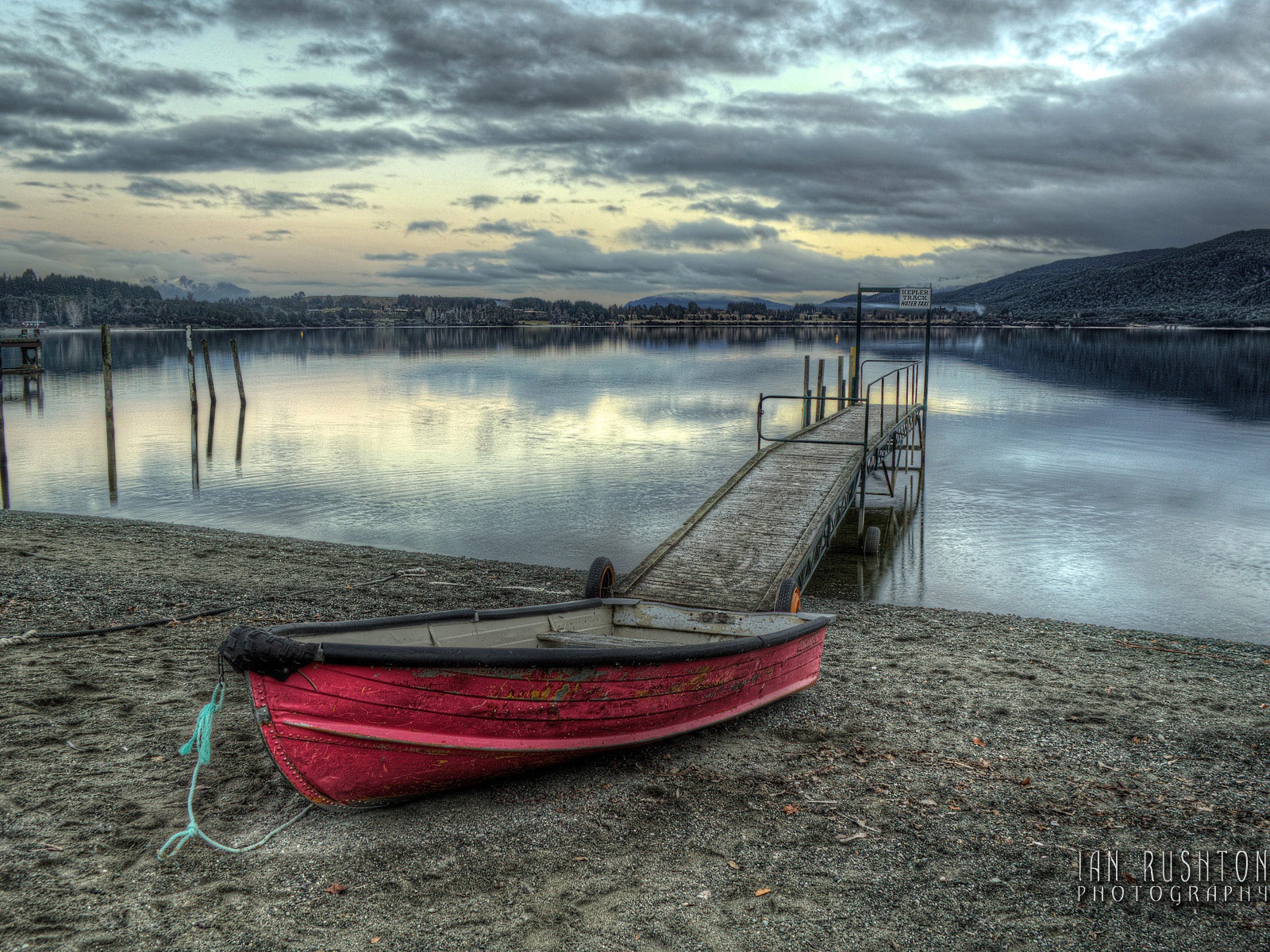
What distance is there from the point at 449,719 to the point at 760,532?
27.6 feet

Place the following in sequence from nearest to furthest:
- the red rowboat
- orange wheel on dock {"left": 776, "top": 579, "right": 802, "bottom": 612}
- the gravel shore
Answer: the gravel shore
the red rowboat
orange wheel on dock {"left": 776, "top": 579, "right": 802, "bottom": 612}

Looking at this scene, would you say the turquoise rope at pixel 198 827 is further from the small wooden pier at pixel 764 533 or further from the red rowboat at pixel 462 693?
the small wooden pier at pixel 764 533

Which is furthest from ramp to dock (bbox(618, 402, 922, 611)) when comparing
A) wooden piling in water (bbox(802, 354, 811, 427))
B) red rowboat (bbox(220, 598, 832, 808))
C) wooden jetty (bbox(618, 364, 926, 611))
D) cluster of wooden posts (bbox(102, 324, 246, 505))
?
cluster of wooden posts (bbox(102, 324, 246, 505))

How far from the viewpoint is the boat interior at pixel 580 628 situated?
6602mm

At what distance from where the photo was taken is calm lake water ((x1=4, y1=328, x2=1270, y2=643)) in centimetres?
1720

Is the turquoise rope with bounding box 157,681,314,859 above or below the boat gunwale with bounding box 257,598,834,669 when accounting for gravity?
below

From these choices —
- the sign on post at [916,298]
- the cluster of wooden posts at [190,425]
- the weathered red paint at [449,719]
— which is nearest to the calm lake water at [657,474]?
the cluster of wooden posts at [190,425]

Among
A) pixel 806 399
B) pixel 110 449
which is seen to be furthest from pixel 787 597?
pixel 110 449

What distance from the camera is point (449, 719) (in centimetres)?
597

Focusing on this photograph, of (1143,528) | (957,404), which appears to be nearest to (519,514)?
(1143,528)

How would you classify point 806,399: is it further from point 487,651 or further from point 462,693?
point 462,693

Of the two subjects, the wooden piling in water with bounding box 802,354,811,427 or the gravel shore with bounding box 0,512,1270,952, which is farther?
the wooden piling in water with bounding box 802,354,811,427

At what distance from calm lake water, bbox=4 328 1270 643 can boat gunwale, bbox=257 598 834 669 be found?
8543 millimetres

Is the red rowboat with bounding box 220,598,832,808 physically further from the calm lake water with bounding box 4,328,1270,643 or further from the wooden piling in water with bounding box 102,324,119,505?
the wooden piling in water with bounding box 102,324,119,505
